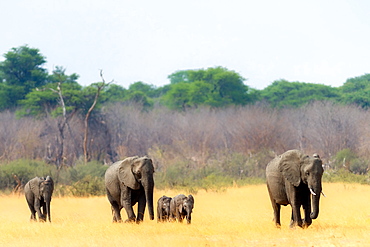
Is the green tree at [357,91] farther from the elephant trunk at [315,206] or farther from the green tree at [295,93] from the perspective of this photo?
the elephant trunk at [315,206]

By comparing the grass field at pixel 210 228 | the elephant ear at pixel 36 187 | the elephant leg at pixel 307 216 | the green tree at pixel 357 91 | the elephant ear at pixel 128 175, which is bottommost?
the grass field at pixel 210 228

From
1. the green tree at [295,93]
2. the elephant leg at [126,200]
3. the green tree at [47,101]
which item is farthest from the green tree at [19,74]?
the elephant leg at [126,200]

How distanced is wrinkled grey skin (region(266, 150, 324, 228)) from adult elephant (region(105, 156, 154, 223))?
3.14m

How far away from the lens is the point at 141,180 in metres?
18.0

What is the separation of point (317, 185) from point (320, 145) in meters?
39.8

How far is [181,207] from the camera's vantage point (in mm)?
18203

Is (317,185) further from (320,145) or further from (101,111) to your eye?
(101,111)

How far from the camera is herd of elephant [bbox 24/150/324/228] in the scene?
1590 cm

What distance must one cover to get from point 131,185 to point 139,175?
1.33 feet

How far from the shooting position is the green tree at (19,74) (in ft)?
239

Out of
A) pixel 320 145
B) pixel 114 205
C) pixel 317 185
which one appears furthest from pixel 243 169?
pixel 317 185

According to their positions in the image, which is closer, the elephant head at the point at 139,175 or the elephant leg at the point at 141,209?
the elephant head at the point at 139,175

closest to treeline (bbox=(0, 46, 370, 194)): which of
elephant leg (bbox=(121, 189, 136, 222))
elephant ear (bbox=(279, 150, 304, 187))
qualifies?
elephant leg (bbox=(121, 189, 136, 222))

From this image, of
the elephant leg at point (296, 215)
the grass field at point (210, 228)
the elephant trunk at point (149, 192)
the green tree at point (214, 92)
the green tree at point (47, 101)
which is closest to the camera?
the grass field at point (210, 228)
